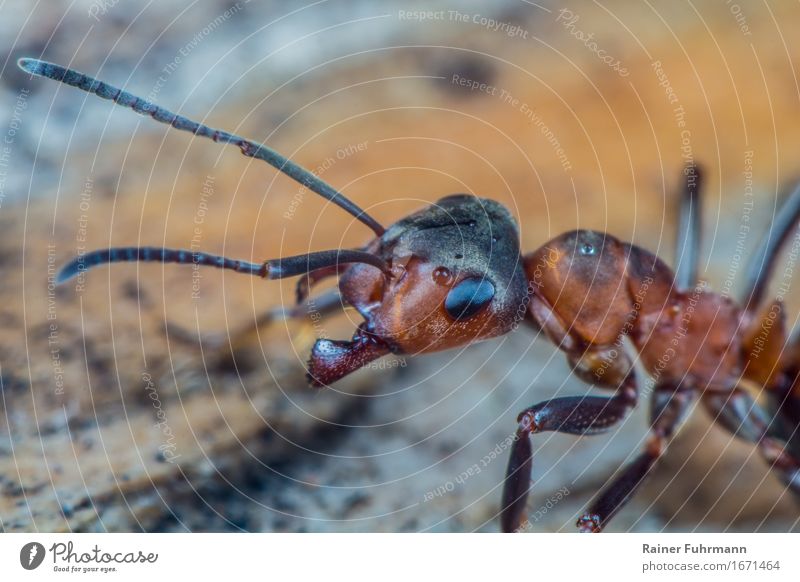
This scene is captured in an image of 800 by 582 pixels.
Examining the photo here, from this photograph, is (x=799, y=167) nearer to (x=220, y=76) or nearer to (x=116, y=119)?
(x=220, y=76)

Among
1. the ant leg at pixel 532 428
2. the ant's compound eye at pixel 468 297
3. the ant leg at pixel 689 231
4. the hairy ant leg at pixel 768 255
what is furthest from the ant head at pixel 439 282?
the hairy ant leg at pixel 768 255

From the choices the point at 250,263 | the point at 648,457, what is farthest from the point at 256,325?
the point at 648,457

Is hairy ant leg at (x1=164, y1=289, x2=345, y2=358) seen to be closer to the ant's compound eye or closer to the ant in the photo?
the ant

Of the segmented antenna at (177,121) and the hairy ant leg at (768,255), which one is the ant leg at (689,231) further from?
the segmented antenna at (177,121)

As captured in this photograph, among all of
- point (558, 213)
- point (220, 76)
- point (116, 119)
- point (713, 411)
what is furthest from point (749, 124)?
point (116, 119)

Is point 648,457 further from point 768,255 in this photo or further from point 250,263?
point 250,263
